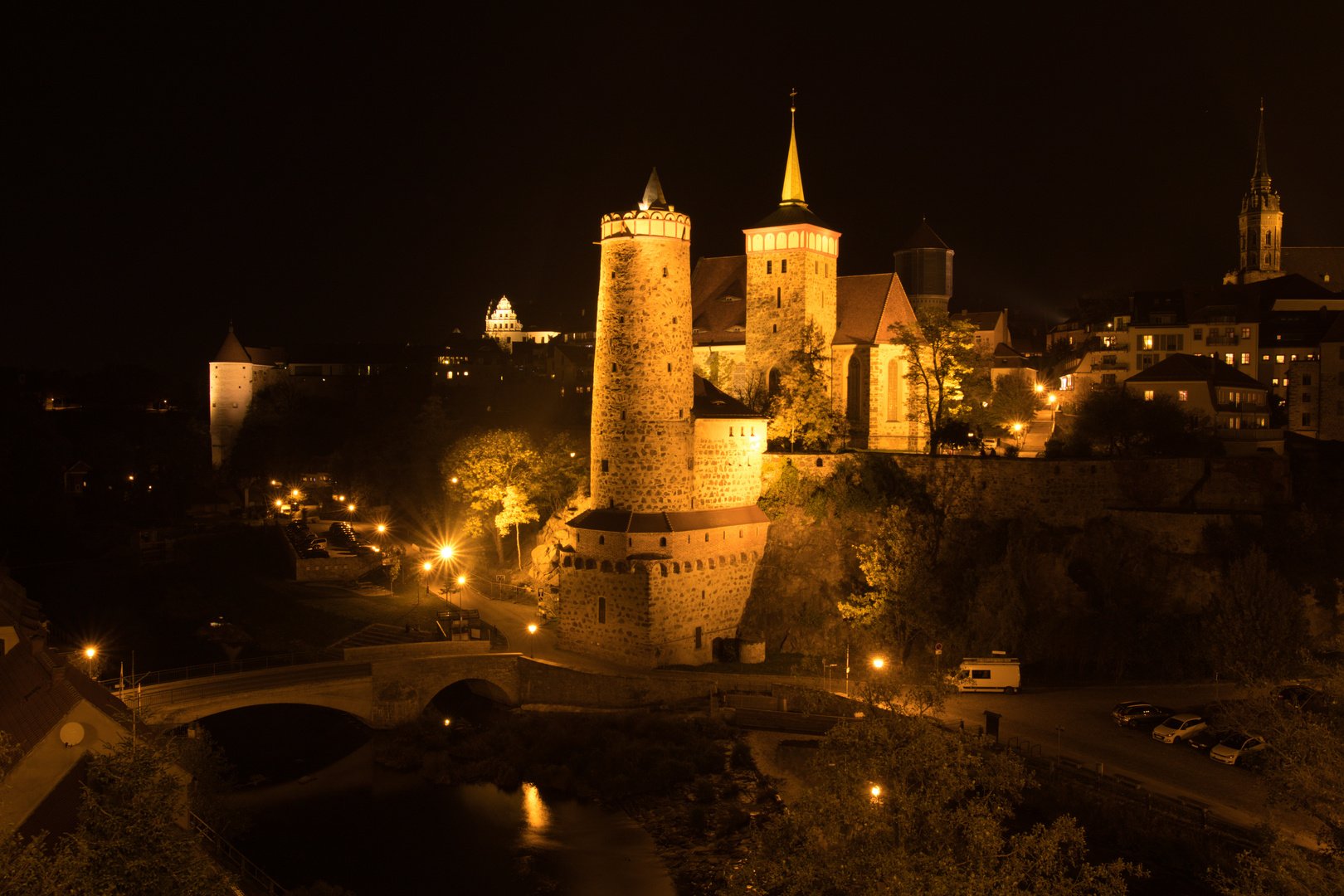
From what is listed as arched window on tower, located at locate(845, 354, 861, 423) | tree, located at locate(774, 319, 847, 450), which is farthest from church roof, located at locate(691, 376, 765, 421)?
arched window on tower, located at locate(845, 354, 861, 423)

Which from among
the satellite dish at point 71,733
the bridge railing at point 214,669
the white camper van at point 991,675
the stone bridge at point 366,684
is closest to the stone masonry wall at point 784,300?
the white camper van at point 991,675

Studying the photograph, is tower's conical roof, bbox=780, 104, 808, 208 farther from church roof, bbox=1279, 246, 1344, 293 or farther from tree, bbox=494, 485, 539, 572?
church roof, bbox=1279, 246, 1344, 293

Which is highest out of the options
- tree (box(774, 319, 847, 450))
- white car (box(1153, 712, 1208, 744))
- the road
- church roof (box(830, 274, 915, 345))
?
church roof (box(830, 274, 915, 345))

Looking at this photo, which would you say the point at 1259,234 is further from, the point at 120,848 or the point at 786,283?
the point at 120,848

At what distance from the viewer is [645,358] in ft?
105

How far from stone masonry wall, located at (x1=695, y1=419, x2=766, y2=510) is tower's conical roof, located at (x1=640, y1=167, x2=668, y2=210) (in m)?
7.36

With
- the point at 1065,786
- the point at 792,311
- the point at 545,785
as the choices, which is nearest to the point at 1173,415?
the point at 792,311

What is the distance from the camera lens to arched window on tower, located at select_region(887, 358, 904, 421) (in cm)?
4453

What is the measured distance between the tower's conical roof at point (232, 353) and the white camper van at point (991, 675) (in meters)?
73.2

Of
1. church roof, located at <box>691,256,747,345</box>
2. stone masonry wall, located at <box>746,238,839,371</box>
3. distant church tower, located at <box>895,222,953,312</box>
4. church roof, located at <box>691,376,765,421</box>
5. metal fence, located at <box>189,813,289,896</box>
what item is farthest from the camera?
distant church tower, located at <box>895,222,953,312</box>

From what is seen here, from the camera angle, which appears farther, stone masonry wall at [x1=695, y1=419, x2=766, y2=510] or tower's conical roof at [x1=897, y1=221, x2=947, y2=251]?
tower's conical roof at [x1=897, y1=221, x2=947, y2=251]

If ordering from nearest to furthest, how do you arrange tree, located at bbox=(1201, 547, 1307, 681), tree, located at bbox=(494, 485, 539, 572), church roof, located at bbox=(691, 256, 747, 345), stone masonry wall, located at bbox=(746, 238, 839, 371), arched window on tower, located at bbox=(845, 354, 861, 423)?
tree, located at bbox=(1201, 547, 1307, 681) → tree, located at bbox=(494, 485, 539, 572) → stone masonry wall, located at bbox=(746, 238, 839, 371) → arched window on tower, located at bbox=(845, 354, 861, 423) → church roof, located at bbox=(691, 256, 747, 345)

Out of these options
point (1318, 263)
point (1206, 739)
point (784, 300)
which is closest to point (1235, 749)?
point (1206, 739)

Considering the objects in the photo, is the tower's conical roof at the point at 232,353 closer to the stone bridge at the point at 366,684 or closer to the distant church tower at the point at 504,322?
the distant church tower at the point at 504,322
